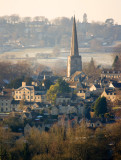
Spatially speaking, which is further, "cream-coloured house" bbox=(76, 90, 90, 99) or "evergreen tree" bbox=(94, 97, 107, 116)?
"cream-coloured house" bbox=(76, 90, 90, 99)

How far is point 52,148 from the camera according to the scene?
28.5 m

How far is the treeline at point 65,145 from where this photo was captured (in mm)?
28156

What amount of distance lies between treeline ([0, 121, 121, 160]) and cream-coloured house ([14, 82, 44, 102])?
11.4 m

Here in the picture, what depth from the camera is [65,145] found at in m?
28.9

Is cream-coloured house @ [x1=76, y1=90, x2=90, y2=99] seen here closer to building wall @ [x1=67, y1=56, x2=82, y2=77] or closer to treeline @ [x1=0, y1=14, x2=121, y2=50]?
building wall @ [x1=67, y1=56, x2=82, y2=77]

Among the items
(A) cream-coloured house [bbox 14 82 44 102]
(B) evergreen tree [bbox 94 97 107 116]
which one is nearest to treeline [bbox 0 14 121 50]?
(A) cream-coloured house [bbox 14 82 44 102]

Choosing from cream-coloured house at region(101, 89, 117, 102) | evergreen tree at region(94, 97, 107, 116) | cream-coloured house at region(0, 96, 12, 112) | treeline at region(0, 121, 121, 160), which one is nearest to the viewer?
treeline at region(0, 121, 121, 160)

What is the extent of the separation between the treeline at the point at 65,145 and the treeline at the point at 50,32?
280 feet

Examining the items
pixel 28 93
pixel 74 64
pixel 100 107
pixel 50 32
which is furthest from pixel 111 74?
pixel 50 32

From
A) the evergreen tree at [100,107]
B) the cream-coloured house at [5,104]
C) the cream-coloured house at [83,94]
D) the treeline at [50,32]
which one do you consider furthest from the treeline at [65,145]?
the treeline at [50,32]

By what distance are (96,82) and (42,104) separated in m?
8.62

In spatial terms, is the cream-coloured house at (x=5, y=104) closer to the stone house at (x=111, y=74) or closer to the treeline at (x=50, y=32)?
the stone house at (x=111, y=74)

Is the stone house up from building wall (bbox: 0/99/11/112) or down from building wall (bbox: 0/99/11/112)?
up

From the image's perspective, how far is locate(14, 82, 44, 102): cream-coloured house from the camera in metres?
42.6
